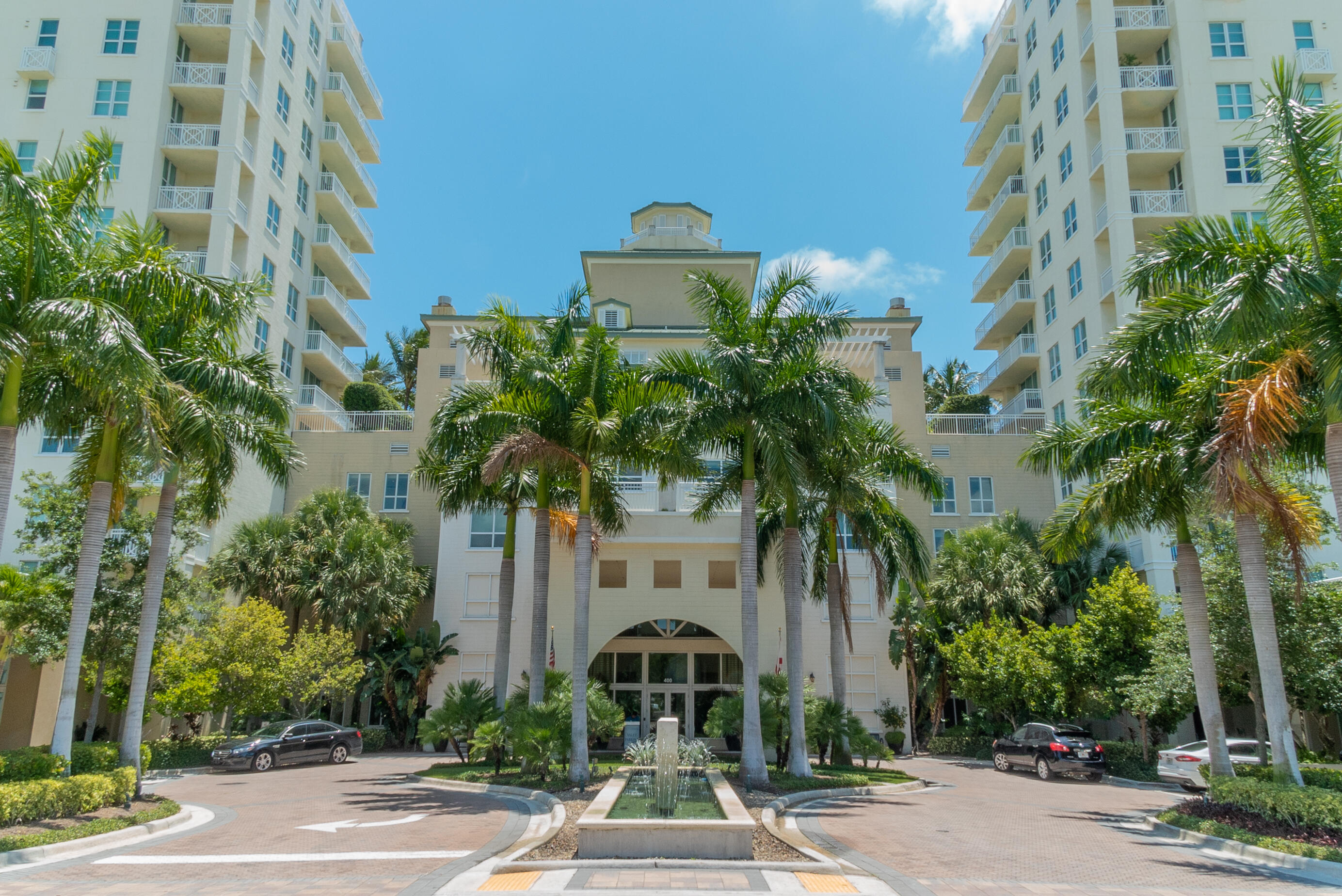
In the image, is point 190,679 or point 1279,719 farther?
point 190,679

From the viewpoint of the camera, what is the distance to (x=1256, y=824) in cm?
1360

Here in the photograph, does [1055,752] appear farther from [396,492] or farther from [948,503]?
[396,492]

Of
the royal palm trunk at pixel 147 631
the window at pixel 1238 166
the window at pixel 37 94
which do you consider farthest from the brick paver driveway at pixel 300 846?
the window at pixel 1238 166

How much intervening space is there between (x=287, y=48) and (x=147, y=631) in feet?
106

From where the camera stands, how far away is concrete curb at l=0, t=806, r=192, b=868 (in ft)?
37.8

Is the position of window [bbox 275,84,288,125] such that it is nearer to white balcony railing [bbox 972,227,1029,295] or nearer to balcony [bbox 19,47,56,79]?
balcony [bbox 19,47,56,79]

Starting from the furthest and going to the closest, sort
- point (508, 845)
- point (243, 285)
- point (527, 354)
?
point (527, 354)
point (243, 285)
point (508, 845)

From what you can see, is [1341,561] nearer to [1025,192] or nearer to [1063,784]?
[1063,784]

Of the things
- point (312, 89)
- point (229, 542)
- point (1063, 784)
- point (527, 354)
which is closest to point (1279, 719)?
point (1063, 784)

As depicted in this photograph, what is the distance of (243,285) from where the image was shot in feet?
56.2

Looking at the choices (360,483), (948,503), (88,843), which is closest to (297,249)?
(360,483)

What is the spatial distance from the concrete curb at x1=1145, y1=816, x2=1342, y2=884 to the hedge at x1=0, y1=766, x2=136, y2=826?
56.7ft

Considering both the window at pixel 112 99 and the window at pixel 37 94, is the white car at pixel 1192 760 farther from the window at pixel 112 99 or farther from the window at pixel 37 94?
the window at pixel 37 94

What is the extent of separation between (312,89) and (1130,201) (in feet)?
120
